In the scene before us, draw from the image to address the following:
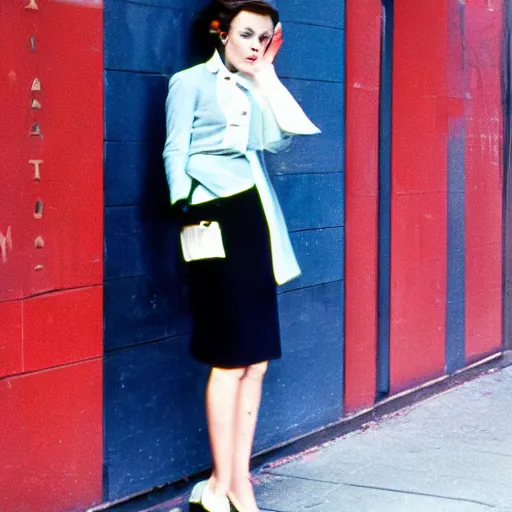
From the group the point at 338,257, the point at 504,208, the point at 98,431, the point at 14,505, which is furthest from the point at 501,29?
the point at 14,505

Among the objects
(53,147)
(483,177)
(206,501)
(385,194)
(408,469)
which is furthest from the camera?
(483,177)

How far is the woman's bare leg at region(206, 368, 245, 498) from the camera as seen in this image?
379cm

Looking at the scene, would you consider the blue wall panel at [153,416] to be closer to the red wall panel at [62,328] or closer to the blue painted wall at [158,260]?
the blue painted wall at [158,260]

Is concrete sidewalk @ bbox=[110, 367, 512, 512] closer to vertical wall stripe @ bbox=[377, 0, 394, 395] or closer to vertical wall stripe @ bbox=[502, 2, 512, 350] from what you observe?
vertical wall stripe @ bbox=[377, 0, 394, 395]

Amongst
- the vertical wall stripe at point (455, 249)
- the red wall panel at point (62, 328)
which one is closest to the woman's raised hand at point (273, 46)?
the red wall panel at point (62, 328)

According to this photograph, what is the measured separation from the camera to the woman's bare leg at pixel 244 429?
3.87 m

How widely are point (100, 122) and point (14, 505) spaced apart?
128 centimetres

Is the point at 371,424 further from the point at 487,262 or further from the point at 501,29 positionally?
the point at 501,29

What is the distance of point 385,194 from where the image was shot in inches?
219

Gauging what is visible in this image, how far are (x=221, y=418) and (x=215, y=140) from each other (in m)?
0.93

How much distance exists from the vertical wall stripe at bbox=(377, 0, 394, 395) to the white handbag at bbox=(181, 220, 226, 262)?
1.98 m

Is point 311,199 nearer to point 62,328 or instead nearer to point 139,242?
point 139,242

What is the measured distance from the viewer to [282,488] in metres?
4.45

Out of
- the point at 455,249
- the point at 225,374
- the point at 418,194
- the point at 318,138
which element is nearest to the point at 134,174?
the point at 225,374
